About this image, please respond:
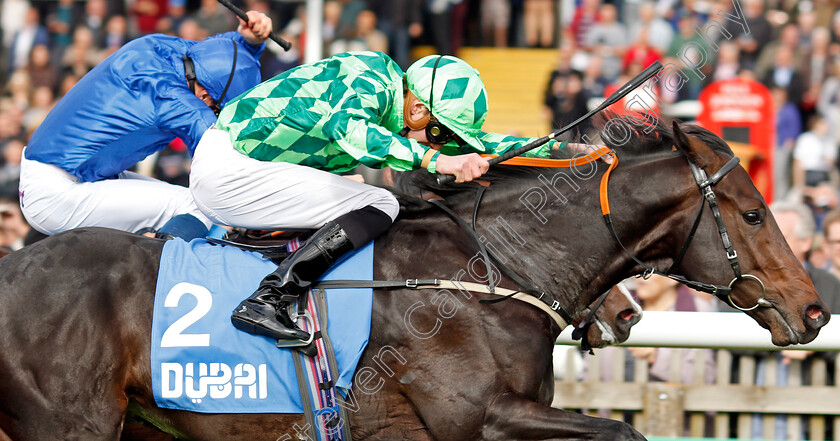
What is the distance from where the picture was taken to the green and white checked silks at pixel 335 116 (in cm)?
323

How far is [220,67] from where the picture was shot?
4211 mm

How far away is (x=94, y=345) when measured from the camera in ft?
10.8

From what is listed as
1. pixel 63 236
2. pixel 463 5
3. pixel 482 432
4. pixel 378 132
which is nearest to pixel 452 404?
pixel 482 432

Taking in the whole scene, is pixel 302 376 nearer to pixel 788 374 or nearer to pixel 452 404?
pixel 452 404

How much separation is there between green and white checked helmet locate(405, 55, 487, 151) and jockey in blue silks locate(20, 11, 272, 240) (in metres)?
1.05

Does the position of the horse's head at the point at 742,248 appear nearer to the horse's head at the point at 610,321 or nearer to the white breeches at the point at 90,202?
the horse's head at the point at 610,321

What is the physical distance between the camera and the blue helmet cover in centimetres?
421

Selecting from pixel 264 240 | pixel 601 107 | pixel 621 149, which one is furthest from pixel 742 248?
pixel 264 240

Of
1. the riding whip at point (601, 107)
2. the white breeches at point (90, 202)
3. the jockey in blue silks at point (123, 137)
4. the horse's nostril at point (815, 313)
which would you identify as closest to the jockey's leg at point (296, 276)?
the riding whip at point (601, 107)

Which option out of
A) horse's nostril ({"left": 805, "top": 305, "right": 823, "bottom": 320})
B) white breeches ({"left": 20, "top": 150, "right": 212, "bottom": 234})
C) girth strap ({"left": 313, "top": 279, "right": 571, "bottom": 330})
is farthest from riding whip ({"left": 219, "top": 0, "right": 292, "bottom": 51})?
horse's nostril ({"left": 805, "top": 305, "right": 823, "bottom": 320})

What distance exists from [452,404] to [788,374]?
2.71 meters

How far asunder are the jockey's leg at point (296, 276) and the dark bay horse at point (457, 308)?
0.56ft

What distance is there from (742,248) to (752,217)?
12 cm

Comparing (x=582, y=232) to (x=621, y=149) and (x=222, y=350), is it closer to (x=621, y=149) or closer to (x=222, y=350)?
(x=621, y=149)
